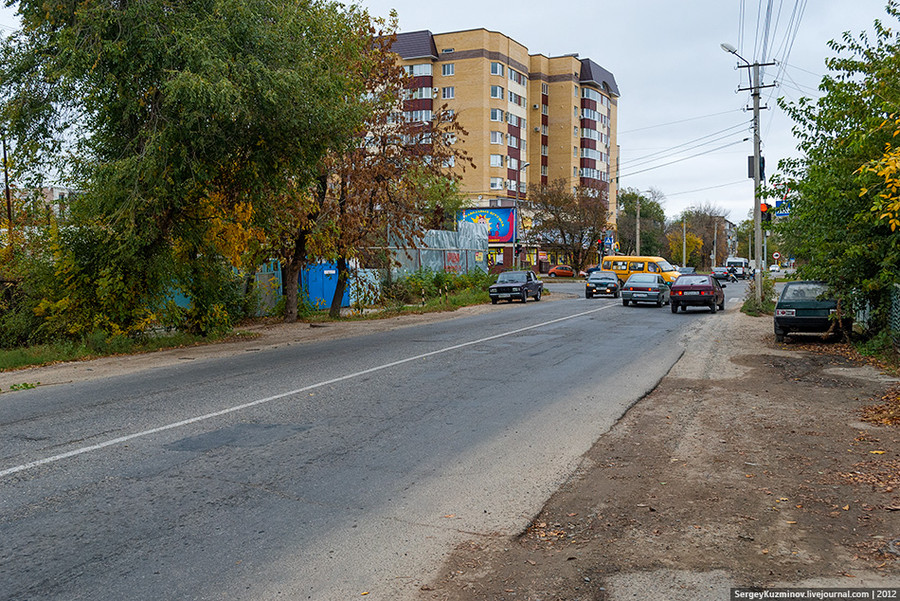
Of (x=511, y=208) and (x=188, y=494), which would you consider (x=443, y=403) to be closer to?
(x=188, y=494)

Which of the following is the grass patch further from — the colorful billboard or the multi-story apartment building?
the multi-story apartment building

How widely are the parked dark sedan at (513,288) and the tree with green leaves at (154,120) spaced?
18841 millimetres

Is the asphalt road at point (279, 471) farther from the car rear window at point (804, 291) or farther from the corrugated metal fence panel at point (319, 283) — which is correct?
the corrugated metal fence panel at point (319, 283)

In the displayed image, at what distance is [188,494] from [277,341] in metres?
12.8

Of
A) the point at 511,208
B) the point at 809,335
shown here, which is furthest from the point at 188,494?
the point at 511,208

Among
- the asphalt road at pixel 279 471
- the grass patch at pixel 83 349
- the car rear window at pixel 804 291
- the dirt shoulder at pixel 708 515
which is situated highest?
the car rear window at pixel 804 291

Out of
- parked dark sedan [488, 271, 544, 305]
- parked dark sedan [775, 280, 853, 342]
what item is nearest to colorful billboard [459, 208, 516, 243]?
parked dark sedan [488, 271, 544, 305]

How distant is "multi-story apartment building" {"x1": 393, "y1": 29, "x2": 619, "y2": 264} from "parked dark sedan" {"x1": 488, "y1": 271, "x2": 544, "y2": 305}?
Result: 68.8 feet

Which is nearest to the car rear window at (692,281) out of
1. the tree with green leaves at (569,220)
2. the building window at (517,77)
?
the tree with green leaves at (569,220)

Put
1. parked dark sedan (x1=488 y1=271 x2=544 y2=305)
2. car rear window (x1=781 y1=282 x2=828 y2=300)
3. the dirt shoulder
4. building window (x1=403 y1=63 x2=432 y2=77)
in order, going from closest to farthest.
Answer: the dirt shoulder
car rear window (x1=781 y1=282 x2=828 y2=300)
parked dark sedan (x1=488 y1=271 x2=544 y2=305)
building window (x1=403 y1=63 x2=432 y2=77)

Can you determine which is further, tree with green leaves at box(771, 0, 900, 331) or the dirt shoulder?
tree with green leaves at box(771, 0, 900, 331)

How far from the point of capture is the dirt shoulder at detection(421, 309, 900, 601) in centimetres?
427

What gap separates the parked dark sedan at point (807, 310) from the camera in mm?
17141

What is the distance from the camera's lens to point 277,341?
1825 cm
